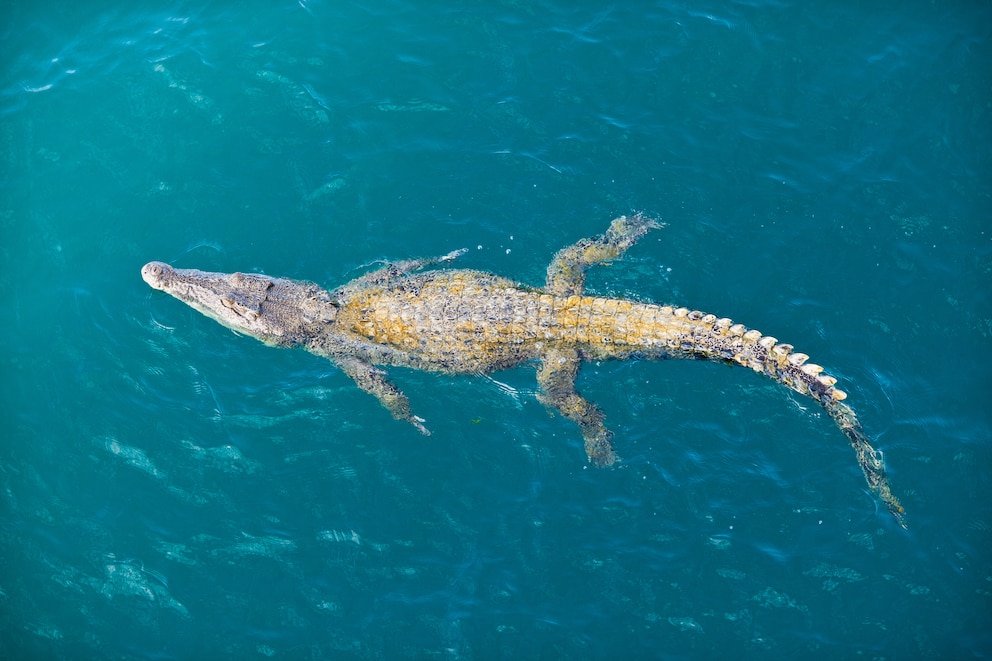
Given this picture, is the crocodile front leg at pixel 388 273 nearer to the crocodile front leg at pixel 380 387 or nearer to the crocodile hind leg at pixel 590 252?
the crocodile front leg at pixel 380 387

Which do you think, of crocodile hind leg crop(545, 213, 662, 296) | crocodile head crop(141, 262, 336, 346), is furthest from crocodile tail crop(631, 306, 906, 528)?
crocodile head crop(141, 262, 336, 346)

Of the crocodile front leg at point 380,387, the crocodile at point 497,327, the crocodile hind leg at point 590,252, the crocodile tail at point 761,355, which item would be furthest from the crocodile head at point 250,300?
the crocodile tail at point 761,355

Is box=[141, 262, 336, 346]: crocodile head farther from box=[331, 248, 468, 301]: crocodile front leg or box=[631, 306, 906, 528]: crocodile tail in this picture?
box=[631, 306, 906, 528]: crocodile tail

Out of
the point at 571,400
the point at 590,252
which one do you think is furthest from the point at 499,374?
the point at 590,252

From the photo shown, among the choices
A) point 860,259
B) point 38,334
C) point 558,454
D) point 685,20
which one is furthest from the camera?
point 685,20

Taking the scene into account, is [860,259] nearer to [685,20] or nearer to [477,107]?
[685,20]

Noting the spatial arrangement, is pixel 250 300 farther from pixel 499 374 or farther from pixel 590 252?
pixel 590 252

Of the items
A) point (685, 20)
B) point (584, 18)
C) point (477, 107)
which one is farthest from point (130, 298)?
point (685, 20)
